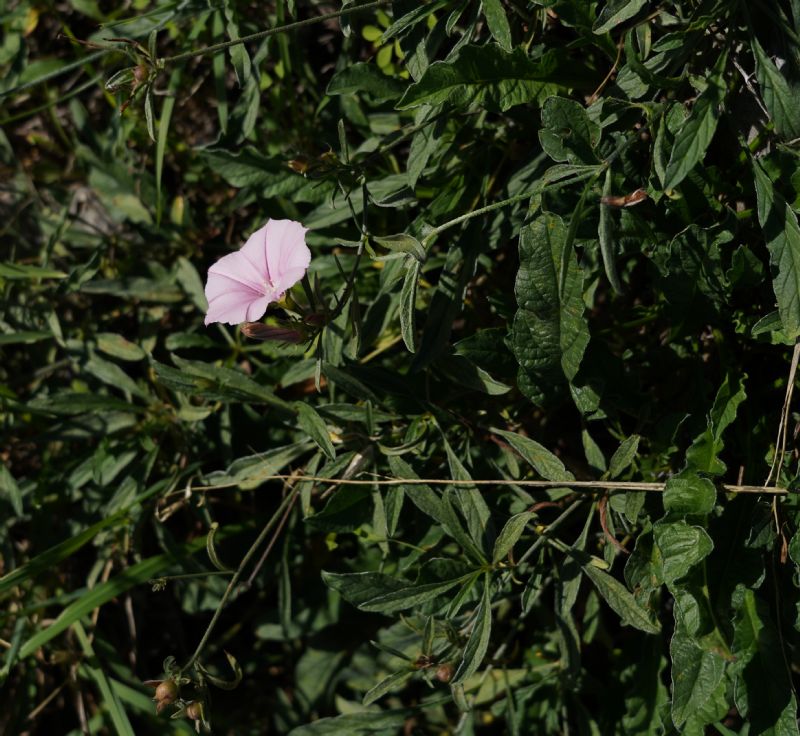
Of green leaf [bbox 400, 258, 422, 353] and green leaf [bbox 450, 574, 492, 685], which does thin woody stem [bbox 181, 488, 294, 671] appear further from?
green leaf [bbox 400, 258, 422, 353]

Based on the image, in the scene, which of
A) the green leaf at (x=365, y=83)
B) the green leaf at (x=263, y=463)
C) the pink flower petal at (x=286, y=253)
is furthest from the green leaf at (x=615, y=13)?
the green leaf at (x=263, y=463)

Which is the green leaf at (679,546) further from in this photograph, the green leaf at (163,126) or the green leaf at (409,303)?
the green leaf at (163,126)

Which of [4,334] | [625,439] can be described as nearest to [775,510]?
[625,439]

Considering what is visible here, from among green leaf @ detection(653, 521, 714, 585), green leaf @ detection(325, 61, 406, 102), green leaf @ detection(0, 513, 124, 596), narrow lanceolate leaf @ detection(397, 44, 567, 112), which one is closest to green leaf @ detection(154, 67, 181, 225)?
green leaf @ detection(325, 61, 406, 102)

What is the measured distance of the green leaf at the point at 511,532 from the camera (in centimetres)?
184

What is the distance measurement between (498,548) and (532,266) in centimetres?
58

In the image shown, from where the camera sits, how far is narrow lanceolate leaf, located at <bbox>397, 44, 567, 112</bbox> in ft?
5.79

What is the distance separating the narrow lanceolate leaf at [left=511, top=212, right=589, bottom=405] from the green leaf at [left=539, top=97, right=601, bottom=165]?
4.8 inches

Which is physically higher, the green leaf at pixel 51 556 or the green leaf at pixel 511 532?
the green leaf at pixel 511 532

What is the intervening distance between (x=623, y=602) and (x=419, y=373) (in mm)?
712

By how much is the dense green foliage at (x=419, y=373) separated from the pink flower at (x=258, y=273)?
0.32 ft

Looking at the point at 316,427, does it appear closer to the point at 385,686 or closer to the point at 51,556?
the point at 385,686

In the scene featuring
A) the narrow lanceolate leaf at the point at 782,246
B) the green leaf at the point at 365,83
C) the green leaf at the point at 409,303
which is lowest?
the narrow lanceolate leaf at the point at 782,246

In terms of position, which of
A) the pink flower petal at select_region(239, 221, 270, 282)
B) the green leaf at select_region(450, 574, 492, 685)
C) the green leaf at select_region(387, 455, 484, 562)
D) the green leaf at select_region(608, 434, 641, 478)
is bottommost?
the green leaf at select_region(450, 574, 492, 685)
